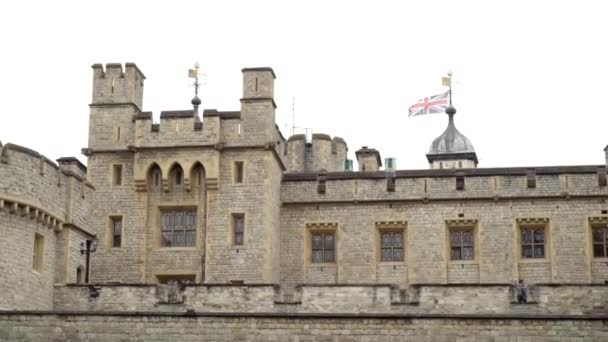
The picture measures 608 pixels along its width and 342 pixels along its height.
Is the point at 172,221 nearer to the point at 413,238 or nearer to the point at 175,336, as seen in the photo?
the point at 413,238

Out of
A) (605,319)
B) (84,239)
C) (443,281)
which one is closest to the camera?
(605,319)

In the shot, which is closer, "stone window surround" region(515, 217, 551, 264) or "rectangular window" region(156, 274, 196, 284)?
"stone window surround" region(515, 217, 551, 264)

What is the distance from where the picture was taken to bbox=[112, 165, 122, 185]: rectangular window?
37.2 meters

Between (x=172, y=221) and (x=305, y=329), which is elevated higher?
(x=172, y=221)

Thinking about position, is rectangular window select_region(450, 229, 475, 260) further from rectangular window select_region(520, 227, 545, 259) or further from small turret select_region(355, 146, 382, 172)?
small turret select_region(355, 146, 382, 172)

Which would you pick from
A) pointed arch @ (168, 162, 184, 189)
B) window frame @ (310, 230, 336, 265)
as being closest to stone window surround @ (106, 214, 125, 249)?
pointed arch @ (168, 162, 184, 189)

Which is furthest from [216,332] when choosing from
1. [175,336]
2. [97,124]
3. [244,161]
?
[97,124]

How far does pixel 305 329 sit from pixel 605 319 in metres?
6.72

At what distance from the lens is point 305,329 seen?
26797mm

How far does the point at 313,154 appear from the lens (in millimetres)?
44531

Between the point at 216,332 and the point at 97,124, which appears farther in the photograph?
the point at 97,124

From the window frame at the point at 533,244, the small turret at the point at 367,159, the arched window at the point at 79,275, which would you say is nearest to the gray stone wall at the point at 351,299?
the arched window at the point at 79,275

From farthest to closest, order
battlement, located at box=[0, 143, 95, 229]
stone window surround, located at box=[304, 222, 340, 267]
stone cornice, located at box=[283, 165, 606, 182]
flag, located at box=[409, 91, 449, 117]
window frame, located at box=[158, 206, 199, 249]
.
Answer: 1. flag, located at box=[409, 91, 449, 117]
2. stone window surround, located at box=[304, 222, 340, 267]
3. window frame, located at box=[158, 206, 199, 249]
4. stone cornice, located at box=[283, 165, 606, 182]
5. battlement, located at box=[0, 143, 95, 229]

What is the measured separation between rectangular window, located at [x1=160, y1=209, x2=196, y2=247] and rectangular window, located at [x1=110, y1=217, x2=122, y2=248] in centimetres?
131
